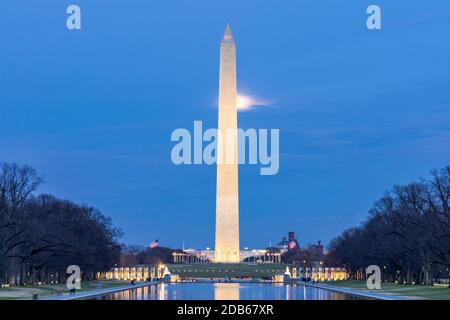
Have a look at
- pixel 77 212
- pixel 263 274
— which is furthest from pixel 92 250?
pixel 263 274

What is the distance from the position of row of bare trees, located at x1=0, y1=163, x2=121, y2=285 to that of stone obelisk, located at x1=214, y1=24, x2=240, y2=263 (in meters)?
13.3

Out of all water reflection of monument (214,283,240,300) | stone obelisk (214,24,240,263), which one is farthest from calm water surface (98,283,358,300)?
stone obelisk (214,24,240,263)


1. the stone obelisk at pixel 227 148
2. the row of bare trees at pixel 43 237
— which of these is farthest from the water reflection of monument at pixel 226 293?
the stone obelisk at pixel 227 148

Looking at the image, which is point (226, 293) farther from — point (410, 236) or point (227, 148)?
point (227, 148)

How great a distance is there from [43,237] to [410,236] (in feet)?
98.3

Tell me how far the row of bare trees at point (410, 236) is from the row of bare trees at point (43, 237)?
2614 centimetres

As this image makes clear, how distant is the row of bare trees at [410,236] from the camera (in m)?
74.8

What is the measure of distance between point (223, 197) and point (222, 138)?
21.4 ft

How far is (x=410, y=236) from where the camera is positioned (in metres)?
81.2

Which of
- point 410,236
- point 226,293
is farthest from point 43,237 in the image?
point 410,236

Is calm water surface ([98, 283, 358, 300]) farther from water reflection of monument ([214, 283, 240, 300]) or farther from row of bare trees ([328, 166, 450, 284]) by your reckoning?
row of bare trees ([328, 166, 450, 284])
